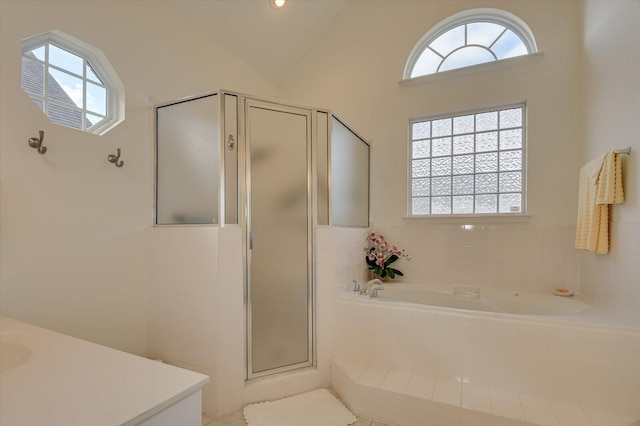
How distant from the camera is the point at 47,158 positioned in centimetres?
177

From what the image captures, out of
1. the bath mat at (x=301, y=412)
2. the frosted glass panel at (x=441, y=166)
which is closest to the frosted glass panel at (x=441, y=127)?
the frosted glass panel at (x=441, y=166)

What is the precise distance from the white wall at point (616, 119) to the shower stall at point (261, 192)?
179 cm

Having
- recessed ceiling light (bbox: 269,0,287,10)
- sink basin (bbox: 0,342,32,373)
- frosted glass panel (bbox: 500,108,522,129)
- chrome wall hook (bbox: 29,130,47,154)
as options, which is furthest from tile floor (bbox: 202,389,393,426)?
recessed ceiling light (bbox: 269,0,287,10)

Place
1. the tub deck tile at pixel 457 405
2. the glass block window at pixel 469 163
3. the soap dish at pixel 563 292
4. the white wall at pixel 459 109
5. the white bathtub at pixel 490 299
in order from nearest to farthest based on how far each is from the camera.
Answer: the tub deck tile at pixel 457 405 < the white bathtub at pixel 490 299 < the soap dish at pixel 563 292 < the white wall at pixel 459 109 < the glass block window at pixel 469 163

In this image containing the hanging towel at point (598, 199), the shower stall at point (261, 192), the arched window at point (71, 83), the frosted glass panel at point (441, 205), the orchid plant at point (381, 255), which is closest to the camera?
the arched window at point (71, 83)

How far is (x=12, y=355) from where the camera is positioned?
1160 mm

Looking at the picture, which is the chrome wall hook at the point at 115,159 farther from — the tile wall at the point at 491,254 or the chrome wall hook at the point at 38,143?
the tile wall at the point at 491,254

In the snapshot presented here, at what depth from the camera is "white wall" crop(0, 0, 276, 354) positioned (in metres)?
1.64

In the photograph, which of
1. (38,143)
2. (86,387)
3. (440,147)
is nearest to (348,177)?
(440,147)

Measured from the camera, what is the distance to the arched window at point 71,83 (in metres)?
1.79

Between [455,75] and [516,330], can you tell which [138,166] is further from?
[455,75]

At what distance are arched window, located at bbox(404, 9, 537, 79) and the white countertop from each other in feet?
10.6

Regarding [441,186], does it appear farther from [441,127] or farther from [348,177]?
[348,177]

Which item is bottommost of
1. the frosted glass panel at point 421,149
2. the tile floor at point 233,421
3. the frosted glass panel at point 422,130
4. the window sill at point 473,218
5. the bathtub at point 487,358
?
the tile floor at point 233,421
